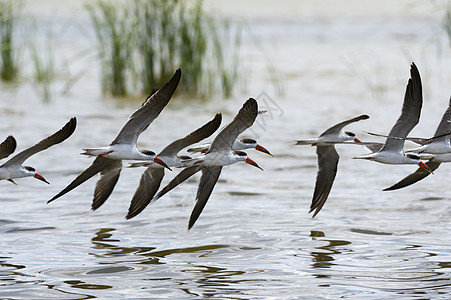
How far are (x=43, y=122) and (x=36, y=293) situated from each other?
946cm

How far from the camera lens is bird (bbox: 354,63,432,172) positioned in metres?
7.71

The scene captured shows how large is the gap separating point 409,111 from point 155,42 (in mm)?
10557

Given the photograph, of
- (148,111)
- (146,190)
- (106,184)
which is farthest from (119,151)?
(106,184)

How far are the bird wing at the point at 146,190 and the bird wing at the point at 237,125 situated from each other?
5.06 feet

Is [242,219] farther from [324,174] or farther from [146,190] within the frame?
[146,190]

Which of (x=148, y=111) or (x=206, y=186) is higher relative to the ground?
(x=148, y=111)

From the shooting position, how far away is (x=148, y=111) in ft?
24.3

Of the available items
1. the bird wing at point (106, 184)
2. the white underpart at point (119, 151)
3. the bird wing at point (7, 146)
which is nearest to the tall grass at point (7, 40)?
the bird wing at point (106, 184)

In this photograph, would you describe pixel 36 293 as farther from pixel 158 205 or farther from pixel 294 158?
pixel 294 158

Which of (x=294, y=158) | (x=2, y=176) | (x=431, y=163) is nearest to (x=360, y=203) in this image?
(x=431, y=163)

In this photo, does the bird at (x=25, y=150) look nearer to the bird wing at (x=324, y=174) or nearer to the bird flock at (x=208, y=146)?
the bird flock at (x=208, y=146)

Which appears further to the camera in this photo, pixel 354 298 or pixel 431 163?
pixel 431 163

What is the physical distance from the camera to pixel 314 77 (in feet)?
70.7

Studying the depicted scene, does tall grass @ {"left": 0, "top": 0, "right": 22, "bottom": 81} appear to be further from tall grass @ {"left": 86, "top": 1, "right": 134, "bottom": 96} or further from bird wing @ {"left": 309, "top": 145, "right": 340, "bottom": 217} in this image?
bird wing @ {"left": 309, "top": 145, "right": 340, "bottom": 217}
